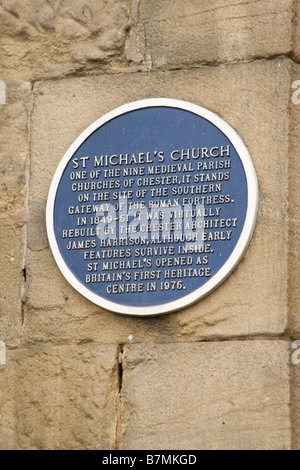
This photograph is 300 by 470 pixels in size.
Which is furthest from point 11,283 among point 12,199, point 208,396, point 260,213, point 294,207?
point 294,207

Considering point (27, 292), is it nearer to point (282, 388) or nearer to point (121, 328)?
point (121, 328)

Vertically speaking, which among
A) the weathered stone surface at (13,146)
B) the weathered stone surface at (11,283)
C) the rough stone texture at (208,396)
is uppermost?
the weathered stone surface at (13,146)

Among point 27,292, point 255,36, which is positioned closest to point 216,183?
point 255,36

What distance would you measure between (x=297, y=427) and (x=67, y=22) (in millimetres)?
2327

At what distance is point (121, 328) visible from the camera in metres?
4.36

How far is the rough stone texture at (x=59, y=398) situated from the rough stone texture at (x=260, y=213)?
3.9 inches

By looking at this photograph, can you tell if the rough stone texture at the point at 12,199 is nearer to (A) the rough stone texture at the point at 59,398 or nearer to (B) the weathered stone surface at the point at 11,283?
(B) the weathered stone surface at the point at 11,283

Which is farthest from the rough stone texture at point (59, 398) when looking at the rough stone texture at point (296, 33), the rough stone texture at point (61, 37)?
the rough stone texture at point (296, 33)

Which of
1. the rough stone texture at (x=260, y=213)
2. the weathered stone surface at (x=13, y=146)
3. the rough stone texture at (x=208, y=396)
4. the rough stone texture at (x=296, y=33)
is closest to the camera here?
the rough stone texture at (x=208, y=396)

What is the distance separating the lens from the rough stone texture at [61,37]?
4742mm

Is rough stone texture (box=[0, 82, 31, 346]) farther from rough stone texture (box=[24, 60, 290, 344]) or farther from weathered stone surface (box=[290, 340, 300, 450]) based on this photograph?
weathered stone surface (box=[290, 340, 300, 450])

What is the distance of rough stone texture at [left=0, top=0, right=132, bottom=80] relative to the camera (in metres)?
4.74

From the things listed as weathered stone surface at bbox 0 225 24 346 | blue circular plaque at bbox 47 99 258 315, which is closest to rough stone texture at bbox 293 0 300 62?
blue circular plaque at bbox 47 99 258 315

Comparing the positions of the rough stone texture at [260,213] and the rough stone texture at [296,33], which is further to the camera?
the rough stone texture at [296,33]
